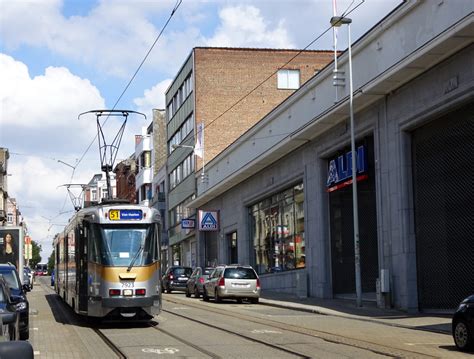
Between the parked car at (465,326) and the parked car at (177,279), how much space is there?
30.9m

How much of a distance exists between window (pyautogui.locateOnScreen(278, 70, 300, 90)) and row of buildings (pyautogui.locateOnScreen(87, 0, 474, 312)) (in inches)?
3.0

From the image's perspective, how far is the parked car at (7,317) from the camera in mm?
10297

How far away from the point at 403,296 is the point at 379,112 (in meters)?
6.43

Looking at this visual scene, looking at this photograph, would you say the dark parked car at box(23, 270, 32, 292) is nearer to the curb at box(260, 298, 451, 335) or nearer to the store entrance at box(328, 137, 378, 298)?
the curb at box(260, 298, 451, 335)

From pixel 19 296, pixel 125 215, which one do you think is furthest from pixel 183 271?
A: pixel 19 296

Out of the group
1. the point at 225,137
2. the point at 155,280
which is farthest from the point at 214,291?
the point at 225,137

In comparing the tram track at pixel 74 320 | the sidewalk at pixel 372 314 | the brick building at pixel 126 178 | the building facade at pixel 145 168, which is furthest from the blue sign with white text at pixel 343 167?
the brick building at pixel 126 178

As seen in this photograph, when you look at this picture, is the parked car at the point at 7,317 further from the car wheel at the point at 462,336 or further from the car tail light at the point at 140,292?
the car wheel at the point at 462,336

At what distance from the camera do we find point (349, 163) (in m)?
28.7

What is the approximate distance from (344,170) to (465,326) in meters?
15.8

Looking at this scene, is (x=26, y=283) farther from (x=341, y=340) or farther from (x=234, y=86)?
(x=234, y=86)

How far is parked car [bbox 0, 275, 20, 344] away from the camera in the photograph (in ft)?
33.8

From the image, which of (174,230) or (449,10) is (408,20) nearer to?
(449,10)

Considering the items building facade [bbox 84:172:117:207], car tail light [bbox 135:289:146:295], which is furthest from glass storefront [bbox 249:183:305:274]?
building facade [bbox 84:172:117:207]
